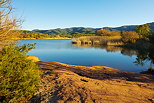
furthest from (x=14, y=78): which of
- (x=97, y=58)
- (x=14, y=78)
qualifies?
(x=97, y=58)

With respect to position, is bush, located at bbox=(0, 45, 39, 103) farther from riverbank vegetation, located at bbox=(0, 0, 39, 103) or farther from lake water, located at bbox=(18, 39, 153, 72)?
lake water, located at bbox=(18, 39, 153, 72)

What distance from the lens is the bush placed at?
351 cm

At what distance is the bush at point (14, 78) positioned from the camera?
11.5ft

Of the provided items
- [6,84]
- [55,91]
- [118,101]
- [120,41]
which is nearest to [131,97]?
[118,101]

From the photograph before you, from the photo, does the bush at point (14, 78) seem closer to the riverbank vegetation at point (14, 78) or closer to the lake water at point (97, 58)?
the riverbank vegetation at point (14, 78)

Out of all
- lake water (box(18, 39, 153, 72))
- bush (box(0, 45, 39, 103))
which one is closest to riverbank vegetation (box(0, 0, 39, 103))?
bush (box(0, 45, 39, 103))

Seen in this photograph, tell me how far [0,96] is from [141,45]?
31905 mm

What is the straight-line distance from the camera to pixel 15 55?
4.13 m

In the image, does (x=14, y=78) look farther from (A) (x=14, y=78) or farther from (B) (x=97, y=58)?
(B) (x=97, y=58)

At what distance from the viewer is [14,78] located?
3723 mm

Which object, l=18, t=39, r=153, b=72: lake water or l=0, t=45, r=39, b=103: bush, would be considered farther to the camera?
l=18, t=39, r=153, b=72: lake water

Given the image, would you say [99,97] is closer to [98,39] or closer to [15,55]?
[15,55]

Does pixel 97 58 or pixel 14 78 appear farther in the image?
pixel 97 58

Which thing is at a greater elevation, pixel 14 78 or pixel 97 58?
pixel 14 78
